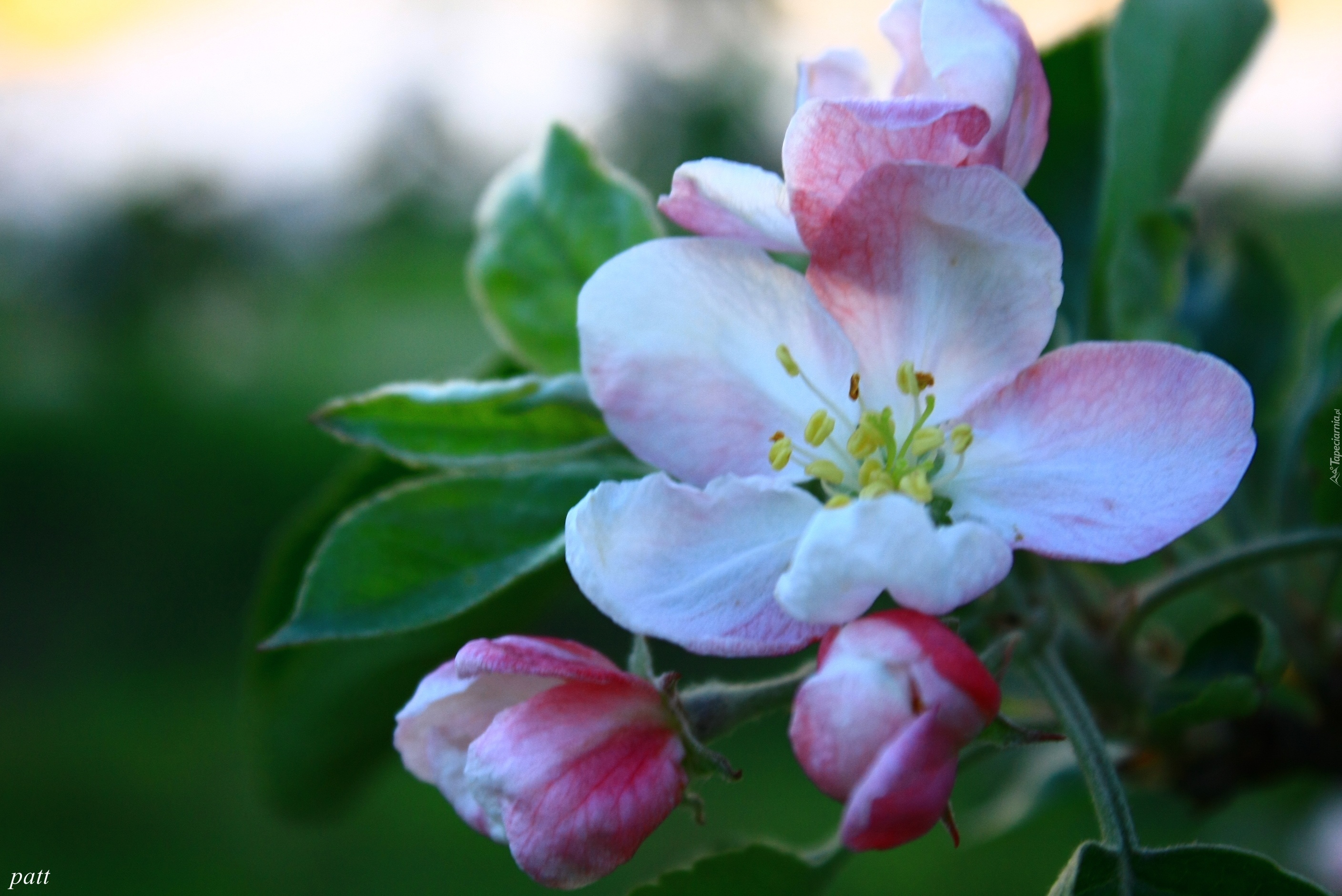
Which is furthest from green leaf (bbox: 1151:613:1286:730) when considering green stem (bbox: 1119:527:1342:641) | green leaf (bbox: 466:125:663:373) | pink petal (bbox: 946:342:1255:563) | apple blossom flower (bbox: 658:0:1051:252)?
green leaf (bbox: 466:125:663:373)

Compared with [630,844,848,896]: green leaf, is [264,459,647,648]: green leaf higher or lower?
higher

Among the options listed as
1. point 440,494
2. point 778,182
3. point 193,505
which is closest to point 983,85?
point 778,182

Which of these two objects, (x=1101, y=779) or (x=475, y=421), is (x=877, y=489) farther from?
(x=475, y=421)

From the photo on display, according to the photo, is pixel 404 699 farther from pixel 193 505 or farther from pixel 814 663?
pixel 193 505

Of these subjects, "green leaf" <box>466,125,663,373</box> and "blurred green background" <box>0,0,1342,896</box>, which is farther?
"blurred green background" <box>0,0,1342,896</box>

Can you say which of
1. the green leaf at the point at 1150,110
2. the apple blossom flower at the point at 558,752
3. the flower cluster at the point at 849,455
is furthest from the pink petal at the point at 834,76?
the apple blossom flower at the point at 558,752

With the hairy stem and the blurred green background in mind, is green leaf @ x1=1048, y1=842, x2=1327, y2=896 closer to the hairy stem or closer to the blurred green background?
the hairy stem
